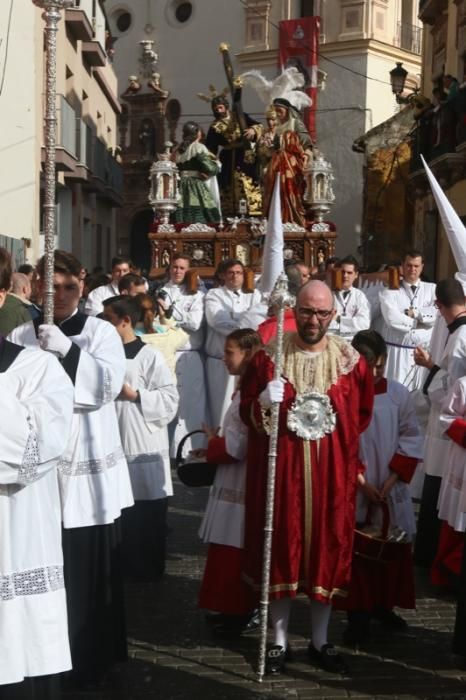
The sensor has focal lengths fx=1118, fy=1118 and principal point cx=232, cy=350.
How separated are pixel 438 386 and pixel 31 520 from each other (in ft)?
12.6

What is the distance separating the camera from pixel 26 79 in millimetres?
19875

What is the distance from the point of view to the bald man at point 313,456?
5.12 metres

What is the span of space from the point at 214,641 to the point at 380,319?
565cm

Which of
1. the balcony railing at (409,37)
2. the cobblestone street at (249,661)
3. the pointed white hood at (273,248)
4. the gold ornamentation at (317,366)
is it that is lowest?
the cobblestone street at (249,661)

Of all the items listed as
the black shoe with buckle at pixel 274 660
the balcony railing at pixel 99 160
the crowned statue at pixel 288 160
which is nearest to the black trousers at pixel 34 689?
the black shoe with buckle at pixel 274 660

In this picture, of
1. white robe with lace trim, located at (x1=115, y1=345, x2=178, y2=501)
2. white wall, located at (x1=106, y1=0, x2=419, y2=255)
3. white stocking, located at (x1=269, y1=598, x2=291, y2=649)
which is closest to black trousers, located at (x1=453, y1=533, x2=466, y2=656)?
white stocking, located at (x1=269, y1=598, x2=291, y2=649)

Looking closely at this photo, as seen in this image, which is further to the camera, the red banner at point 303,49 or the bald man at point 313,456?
the red banner at point 303,49

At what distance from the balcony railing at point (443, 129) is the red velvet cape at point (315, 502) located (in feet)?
53.1

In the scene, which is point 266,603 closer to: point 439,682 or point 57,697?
point 439,682

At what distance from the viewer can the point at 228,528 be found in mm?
5723

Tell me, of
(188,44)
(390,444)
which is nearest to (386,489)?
(390,444)

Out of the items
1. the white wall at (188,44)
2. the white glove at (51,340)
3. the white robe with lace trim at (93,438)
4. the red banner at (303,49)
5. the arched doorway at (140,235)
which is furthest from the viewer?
the arched doorway at (140,235)

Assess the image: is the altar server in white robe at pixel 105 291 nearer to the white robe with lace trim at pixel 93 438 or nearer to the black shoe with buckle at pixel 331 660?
the white robe with lace trim at pixel 93 438

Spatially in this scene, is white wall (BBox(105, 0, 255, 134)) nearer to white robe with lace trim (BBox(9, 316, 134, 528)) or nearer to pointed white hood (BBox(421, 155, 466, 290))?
pointed white hood (BBox(421, 155, 466, 290))
